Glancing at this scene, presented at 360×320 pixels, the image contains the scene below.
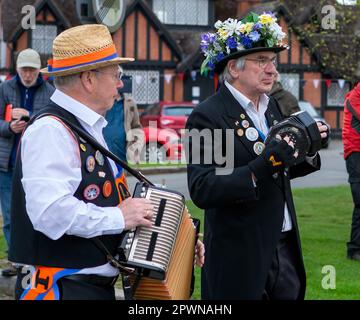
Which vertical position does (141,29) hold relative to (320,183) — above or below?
above

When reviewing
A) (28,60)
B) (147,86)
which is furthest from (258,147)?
(147,86)

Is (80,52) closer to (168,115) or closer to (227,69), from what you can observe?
(227,69)

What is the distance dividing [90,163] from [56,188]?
0.74ft

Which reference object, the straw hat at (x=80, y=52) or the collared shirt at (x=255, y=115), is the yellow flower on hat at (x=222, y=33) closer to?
the collared shirt at (x=255, y=115)

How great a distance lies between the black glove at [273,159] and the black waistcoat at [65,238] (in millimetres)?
856

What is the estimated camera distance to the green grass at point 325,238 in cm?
722

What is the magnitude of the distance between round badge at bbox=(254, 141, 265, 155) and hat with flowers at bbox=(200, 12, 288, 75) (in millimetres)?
→ 507

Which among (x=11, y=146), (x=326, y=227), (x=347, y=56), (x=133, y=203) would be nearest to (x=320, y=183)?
(x=347, y=56)

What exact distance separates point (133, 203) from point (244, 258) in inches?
40.8

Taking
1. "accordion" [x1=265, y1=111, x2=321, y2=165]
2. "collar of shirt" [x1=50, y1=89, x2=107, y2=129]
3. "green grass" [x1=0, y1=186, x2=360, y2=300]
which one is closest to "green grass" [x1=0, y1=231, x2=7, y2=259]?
"green grass" [x1=0, y1=186, x2=360, y2=300]

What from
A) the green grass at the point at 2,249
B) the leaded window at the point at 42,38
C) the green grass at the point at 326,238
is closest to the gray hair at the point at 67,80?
the green grass at the point at 326,238

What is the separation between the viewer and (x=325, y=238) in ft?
32.3
